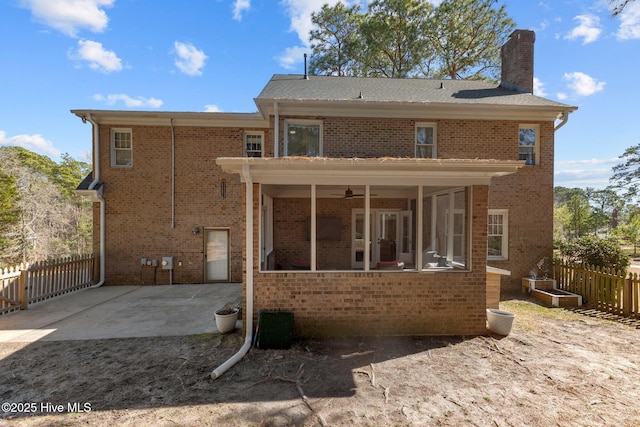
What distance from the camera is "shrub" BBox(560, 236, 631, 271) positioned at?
28.2 feet

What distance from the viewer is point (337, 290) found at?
209 inches

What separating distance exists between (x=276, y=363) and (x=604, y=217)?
4112 cm

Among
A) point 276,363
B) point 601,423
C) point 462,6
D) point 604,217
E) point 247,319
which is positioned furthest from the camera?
point 604,217

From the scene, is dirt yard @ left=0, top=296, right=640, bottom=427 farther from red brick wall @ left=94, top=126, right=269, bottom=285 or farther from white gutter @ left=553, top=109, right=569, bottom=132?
white gutter @ left=553, top=109, right=569, bottom=132

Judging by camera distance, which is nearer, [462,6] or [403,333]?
[403,333]

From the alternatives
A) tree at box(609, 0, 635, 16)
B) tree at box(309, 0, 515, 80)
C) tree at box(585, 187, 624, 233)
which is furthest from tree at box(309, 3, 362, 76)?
tree at box(585, 187, 624, 233)

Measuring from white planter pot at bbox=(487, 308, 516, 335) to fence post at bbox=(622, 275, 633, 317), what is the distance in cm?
399

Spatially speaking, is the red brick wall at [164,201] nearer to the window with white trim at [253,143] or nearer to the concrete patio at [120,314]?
the window with white trim at [253,143]

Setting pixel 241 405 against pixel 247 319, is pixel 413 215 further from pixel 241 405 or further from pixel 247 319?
pixel 241 405

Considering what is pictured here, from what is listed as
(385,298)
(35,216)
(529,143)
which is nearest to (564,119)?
(529,143)

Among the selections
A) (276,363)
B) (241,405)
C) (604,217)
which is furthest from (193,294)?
(604,217)

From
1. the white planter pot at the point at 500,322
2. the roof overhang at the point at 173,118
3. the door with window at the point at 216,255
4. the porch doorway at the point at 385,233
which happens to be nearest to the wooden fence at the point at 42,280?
the door with window at the point at 216,255

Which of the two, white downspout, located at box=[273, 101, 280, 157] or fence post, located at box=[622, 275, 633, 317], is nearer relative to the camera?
fence post, located at box=[622, 275, 633, 317]

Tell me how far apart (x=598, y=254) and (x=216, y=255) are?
41.7 feet
